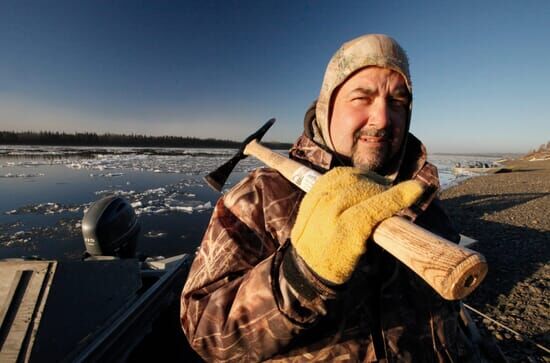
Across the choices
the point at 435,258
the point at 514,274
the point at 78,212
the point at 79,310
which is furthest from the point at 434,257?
the point at 78,212

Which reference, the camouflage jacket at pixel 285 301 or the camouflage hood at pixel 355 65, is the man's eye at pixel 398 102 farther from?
the camouflage jacket at pixel 285 301

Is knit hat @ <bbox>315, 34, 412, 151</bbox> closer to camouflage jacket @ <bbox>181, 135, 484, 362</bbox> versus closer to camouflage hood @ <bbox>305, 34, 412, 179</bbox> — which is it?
camouflage hood @ <bbox>305, 34, 412, 179</bbox>

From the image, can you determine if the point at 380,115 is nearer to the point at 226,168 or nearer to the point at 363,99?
the point at 363,99

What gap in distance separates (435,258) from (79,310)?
3.00 m

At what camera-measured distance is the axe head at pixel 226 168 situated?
7.08 feet

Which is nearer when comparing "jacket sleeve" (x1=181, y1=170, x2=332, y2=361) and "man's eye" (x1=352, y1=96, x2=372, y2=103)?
"jacket sleeve" (x1=181, y1=170, x2=332, y2=361)

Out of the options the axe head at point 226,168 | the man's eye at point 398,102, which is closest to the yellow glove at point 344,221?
the man's eye at point 398,102

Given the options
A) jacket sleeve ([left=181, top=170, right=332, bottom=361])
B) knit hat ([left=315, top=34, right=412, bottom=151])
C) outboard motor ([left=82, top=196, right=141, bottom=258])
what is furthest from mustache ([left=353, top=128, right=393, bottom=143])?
outboard motor ([left=82, top=196, right=141, bottom=258])

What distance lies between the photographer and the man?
0.92 meters

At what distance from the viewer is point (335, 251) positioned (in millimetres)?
883

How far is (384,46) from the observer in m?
1.74

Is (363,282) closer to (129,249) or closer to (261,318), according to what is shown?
(261,318)

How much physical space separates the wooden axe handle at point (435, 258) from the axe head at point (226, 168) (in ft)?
4.66

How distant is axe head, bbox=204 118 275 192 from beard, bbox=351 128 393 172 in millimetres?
966
